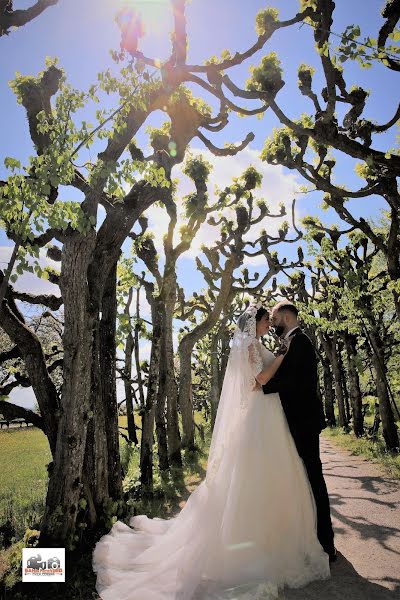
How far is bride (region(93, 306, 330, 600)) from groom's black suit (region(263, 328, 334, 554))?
10 cm

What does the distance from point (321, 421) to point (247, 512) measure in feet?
4.81

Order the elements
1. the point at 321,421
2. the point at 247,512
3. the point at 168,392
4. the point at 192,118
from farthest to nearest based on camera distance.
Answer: the point at 168,392, the point at 192,118, the point at 321,421, the point at 247,512

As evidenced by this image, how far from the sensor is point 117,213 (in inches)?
263

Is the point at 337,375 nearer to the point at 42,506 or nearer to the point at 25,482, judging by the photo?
the point at 25,482

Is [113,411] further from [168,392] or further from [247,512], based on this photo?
[168,392]

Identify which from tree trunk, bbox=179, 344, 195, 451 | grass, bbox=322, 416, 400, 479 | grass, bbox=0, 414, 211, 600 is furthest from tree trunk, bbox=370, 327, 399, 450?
tree trunk, bbox=179, 344, 195, 451

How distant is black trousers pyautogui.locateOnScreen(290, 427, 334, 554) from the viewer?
4890mm

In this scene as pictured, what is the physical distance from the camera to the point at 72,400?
574 cm

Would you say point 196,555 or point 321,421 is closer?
point 196,555

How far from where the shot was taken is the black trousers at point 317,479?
489cm

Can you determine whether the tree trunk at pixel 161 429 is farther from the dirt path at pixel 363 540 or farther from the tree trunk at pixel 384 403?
the tree trunk at pixel 384 403

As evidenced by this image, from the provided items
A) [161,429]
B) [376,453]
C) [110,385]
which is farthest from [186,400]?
[110,385]

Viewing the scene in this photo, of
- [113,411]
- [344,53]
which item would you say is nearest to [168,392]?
[113,411]

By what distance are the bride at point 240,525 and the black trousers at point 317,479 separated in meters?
0.08
